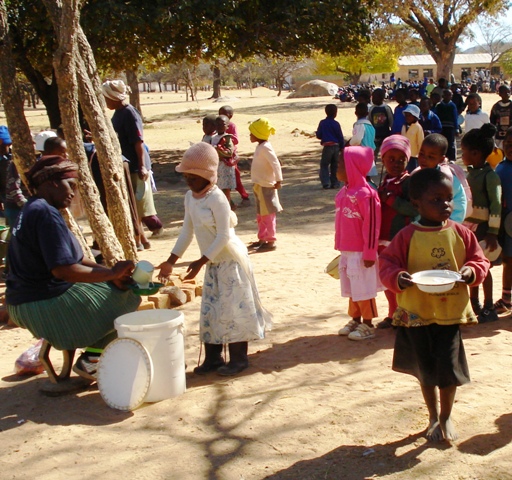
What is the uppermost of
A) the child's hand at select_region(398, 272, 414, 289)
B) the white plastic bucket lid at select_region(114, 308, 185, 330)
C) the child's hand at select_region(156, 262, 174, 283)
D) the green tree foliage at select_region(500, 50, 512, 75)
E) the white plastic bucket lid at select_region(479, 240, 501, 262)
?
the green tree foliage at select_region(500, 50, 512, 75)

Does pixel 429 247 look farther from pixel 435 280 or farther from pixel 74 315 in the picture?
pixel 74 315

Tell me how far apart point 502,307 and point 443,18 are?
74.4 ft

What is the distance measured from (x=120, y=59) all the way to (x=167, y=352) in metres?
12.8

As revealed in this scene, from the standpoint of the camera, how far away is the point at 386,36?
30047 millimetres

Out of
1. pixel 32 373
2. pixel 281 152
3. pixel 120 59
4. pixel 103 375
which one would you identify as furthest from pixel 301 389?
pixel 281 152

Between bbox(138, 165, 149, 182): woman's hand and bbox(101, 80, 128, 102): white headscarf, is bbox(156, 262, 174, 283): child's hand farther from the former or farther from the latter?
bbox(138, 165, 149, 182): woman's hand

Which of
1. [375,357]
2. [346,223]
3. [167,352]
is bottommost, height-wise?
[375,357]

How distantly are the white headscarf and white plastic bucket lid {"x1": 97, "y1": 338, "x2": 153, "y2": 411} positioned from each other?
4870 millimetres

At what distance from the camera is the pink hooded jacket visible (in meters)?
5.17

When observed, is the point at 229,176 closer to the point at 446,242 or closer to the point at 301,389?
the point at 301,389

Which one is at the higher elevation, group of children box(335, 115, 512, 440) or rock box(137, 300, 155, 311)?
group of children box(335, 115, 512, 440)

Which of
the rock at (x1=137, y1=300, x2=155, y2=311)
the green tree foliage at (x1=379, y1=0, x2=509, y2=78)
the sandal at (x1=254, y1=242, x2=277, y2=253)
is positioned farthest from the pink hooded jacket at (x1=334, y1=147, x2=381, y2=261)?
the green tree foliage at (x1=379, y1=0, x2=509, y2=78)

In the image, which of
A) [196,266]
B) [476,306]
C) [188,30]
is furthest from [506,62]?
[196,266]

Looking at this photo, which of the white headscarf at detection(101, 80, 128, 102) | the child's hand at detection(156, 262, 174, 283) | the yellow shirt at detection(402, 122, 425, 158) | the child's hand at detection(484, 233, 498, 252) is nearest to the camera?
the child's hand at detection(156, 262, 174, 283)
